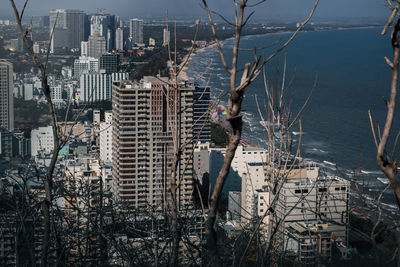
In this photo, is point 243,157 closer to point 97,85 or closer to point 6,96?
Result: point 6,96

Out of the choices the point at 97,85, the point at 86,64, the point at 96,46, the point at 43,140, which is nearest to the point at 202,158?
the point at 43,140

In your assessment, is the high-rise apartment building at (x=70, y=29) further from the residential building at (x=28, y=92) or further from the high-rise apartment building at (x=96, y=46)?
the residential building at (x=28, y=92)

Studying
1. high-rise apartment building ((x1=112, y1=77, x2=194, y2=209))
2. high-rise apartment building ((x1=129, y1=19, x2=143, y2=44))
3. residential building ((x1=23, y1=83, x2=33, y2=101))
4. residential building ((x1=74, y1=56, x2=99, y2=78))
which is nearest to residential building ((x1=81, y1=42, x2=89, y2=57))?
residential building ((x1=74, y1=56, x2=99, y2=78))

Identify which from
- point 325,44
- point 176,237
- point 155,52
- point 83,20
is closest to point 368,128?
point 176,237

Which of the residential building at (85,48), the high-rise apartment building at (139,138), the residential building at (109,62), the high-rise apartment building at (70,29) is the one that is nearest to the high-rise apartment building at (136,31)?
the high-rise apartment building at (70,29)

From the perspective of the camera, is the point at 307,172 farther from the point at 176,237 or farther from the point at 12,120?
the point at 12,120

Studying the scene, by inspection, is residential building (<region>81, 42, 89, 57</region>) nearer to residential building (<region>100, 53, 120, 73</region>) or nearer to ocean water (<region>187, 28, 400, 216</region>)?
residential building (<region>100, 53, 120, 73</region>)

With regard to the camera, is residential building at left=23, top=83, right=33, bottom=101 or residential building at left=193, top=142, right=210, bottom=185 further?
residential building at left=23, top=83, right=33, bottom=101
